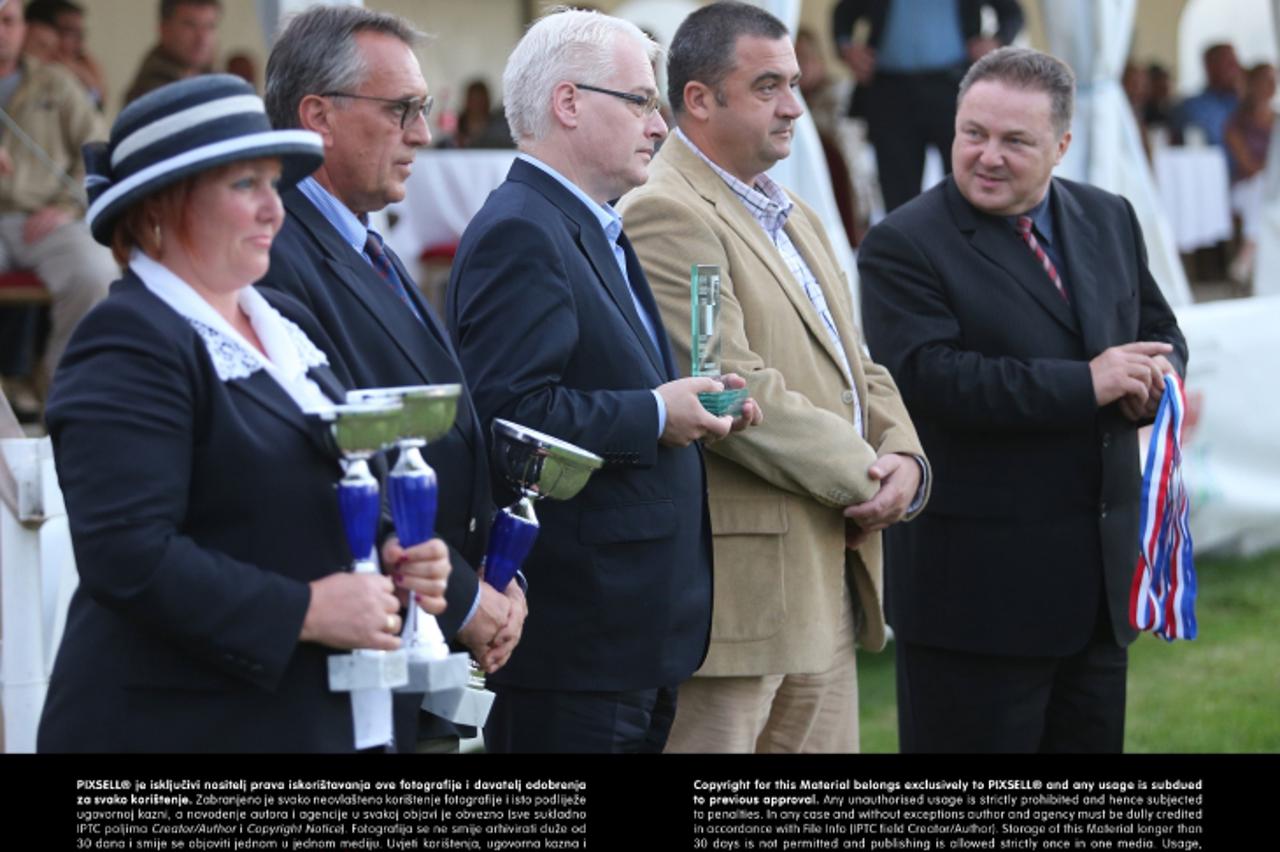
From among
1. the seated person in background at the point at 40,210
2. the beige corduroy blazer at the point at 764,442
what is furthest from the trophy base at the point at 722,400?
the seated person in background at the point at 40,210

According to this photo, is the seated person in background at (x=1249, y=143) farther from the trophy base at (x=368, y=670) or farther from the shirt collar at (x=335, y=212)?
the trophy base at (x=368, y=670)

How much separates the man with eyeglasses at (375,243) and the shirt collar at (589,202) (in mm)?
364

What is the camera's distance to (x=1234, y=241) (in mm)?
13375

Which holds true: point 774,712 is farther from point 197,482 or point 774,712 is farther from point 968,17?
point 968,17

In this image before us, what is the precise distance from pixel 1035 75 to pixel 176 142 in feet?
7.23

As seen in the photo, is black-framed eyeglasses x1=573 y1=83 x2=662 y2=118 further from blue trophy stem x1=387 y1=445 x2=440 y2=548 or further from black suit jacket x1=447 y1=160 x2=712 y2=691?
blue trophy stem x1=387 y1=445 x2=440 y2=548

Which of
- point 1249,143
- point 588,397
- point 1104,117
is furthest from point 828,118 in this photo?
point 588,397

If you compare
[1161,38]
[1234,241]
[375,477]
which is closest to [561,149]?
[375,477]

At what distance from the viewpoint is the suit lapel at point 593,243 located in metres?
3.10

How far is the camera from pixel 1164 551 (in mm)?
3672

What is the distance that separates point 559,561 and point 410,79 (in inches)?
34.3

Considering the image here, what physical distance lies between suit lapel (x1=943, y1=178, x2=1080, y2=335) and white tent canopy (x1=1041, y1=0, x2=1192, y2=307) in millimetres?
3919

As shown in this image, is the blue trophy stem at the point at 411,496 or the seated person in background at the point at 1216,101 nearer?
the blue trophy stem at the point at 411,496

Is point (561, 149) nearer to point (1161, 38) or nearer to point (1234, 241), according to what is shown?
point (1234, 241)
